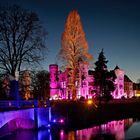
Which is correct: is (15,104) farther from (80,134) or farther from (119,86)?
(119,86)

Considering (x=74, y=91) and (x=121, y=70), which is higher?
(x=121, y=70)

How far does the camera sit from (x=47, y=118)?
45281 mm

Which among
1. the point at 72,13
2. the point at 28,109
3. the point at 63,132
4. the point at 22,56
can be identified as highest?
the point at 72,13

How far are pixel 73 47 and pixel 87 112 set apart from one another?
1128 centimetres

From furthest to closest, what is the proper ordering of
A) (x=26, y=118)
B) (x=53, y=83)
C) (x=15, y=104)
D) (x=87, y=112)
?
(x=53, y=83) → (x=87, y=112) → (x=26, y=118) → (x=15, y=104)

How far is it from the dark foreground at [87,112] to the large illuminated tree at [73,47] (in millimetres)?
3800

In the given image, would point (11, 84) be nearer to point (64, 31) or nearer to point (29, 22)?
point (29, 22)

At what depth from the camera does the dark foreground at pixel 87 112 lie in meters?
50.9

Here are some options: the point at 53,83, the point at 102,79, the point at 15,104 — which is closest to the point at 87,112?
the point at 102,79

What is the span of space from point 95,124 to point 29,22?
1863 centimetres

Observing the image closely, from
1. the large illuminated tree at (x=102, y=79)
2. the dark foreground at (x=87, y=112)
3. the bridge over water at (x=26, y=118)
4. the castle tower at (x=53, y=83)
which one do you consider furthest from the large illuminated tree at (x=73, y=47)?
the castle tower at (x=53, y=83)

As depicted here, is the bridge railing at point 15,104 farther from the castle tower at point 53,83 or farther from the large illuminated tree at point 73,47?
the castle tower at point 53,83

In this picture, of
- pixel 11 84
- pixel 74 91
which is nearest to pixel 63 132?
pixel 11 84

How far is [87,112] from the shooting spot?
57.8 metres
